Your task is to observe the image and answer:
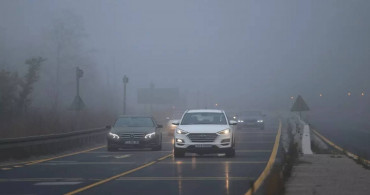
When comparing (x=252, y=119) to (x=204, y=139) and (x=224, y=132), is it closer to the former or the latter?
(x=224, y=132)

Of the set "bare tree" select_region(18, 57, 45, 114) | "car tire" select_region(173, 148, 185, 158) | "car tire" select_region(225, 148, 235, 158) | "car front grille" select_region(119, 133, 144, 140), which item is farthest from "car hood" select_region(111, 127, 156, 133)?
"bare tree" select_region(18, 57, 45, 114)

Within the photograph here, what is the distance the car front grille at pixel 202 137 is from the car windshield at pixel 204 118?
136 cm

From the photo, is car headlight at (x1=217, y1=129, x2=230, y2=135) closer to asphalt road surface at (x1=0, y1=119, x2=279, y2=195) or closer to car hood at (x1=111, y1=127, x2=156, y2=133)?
asphalt road surface at (x1=0, y1=119, x2=279, y2=195)

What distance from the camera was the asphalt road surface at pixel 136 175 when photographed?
16.2 meters

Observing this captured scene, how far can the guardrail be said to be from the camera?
92.0 feet

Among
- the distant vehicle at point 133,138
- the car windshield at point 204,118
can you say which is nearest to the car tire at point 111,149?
the distant vehicle at point 133,138

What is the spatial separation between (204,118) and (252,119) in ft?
124

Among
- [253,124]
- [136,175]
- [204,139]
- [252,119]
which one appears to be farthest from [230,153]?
[252,119]

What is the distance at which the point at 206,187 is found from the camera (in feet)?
54.7

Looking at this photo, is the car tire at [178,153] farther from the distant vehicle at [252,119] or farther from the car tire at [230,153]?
the distant vehicle at [252,119]

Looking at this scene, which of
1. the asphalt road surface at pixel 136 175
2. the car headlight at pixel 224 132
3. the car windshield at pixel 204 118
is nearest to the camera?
the asphalt road surface at pixel 136 175

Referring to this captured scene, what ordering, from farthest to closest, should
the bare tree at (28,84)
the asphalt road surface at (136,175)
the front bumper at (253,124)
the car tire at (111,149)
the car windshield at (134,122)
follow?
the front bumper at (253,124) < the bare tree at (28,84) < the car windshield at (134,122) < the car tire at (111,149) < the asphalt road surface at (136,175)

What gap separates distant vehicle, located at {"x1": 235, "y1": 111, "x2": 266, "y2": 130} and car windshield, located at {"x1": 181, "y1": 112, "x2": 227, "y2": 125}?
3663 cm

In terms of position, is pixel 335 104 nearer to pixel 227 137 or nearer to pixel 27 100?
pixel 27 100
